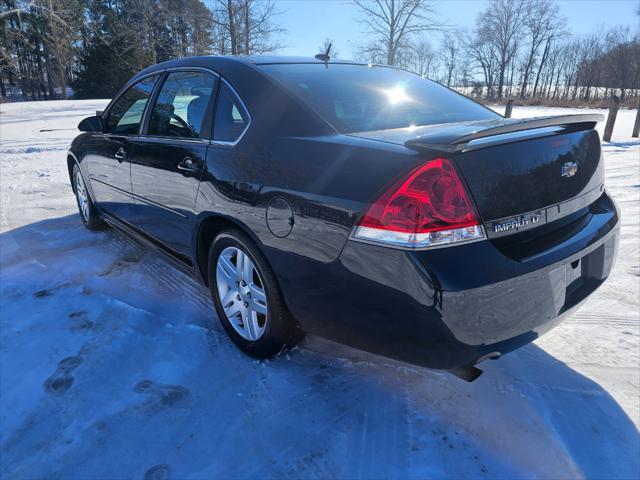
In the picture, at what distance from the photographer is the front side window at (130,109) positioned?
337 cm

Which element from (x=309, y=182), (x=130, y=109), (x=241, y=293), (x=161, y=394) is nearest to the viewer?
(x=309, y=182)

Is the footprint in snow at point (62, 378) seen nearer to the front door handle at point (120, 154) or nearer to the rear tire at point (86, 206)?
the front door handle at point (120, 154)

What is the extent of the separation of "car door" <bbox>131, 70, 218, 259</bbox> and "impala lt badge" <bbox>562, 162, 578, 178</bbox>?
70.5 inches

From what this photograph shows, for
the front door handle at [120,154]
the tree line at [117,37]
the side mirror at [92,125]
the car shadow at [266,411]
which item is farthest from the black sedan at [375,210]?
the tree line at [117,37]

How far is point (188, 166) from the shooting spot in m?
2.61

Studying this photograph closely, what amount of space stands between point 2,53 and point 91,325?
29962 mm

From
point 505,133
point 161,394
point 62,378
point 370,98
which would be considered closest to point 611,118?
point 370,98

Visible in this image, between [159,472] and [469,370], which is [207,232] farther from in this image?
[469,370]

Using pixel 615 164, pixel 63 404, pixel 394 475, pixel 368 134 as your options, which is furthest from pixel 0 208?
pixel 615 164

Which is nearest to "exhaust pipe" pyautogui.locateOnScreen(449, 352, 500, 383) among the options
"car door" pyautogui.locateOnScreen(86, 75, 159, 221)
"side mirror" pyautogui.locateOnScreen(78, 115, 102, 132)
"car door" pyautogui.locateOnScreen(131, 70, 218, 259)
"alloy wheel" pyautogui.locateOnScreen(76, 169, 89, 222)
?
"car door" pyautogui.locateOnScreen(131, 70, 218, 259)

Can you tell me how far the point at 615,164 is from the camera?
7934 mm

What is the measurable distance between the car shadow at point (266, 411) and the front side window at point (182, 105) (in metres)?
1.20

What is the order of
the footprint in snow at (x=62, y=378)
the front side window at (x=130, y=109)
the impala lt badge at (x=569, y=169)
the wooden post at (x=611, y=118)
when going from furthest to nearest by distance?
the wooden post at (x=611, y=118)
the front side window at (x=130, y=109)
the footprint in snow at (x=62, y=378)
the impala lt badge at (x=569, y=169)

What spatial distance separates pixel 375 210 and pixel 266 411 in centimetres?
109
